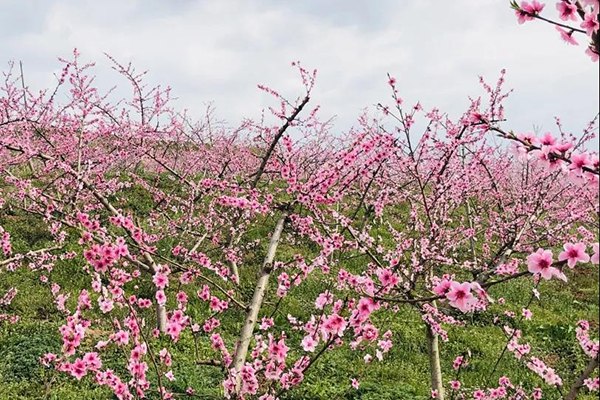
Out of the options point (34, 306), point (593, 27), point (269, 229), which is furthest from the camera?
point (269, 229)

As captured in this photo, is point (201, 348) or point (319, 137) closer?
point (201, 348)

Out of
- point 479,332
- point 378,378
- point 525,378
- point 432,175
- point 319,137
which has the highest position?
point 319,137

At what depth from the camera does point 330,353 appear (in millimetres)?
6734

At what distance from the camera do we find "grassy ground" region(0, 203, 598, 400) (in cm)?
558

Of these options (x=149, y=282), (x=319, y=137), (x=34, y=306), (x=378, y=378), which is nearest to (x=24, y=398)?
(x=34, y=306)

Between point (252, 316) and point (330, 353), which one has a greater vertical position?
point (252, 316)

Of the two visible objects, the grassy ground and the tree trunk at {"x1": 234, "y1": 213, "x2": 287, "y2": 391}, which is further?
the grassy ground

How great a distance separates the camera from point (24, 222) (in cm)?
1084

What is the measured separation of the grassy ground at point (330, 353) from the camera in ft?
18.3

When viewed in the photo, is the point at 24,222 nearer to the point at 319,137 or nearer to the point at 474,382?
the point at 474,382

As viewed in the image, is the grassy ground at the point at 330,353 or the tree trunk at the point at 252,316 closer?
the tree trunk at the point at 252,316

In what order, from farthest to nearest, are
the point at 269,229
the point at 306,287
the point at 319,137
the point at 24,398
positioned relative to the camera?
the point at 319,137 < the point at 269,229 < the point at 306,287 < the point at 24,398

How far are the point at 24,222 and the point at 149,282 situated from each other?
4.52 meters

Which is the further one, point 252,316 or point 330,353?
point 330,353
